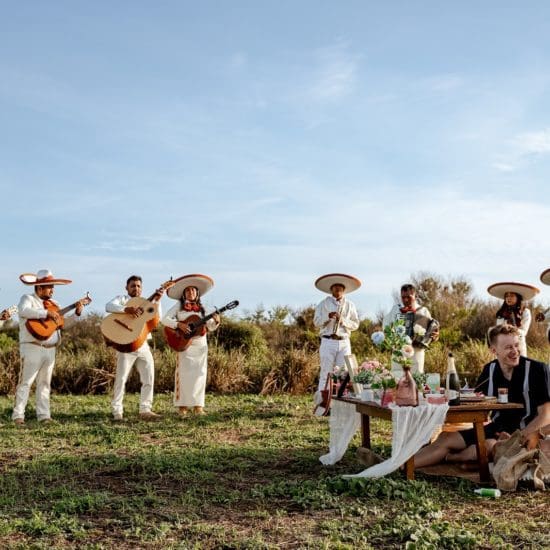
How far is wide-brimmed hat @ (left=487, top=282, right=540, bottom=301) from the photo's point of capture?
10.9 metres

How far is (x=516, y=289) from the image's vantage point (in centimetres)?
Answer: 1099

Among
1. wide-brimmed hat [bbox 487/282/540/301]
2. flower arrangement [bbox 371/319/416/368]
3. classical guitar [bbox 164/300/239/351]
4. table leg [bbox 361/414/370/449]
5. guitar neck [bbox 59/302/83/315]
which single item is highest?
wide-brimmed hat [bbox 487/282/540/301]

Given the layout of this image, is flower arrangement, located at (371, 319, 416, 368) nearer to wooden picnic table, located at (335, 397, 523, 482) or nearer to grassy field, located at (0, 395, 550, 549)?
wooden picnic table, located at (335, 397, 523, 482)

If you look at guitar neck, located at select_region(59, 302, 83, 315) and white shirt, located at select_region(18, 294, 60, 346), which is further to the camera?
guitar neck, located at select_region(59, 302, 83, 315)

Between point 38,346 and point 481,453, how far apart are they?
6449 mm

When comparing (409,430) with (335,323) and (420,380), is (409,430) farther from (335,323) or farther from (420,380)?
(335,323)

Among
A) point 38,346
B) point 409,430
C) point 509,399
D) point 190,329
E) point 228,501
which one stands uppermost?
point 190,329

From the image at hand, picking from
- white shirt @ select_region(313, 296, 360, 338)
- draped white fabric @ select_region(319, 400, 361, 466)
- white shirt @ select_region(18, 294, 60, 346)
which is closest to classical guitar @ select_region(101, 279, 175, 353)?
white shirt @ select_region(18, 294, 60, 346)

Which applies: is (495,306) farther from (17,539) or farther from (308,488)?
(17,539)

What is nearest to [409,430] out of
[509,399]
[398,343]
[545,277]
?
[398,343]

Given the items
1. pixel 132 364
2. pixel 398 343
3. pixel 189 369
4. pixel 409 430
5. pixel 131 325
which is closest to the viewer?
pixel 409 430

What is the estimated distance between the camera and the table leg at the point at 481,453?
646cm

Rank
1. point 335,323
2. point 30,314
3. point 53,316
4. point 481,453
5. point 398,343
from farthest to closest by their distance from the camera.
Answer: point 335,323, point 53,316, point 30,314, point 398,343, point 481,453

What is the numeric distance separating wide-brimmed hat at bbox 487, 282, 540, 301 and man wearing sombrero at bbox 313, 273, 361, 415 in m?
1.99
